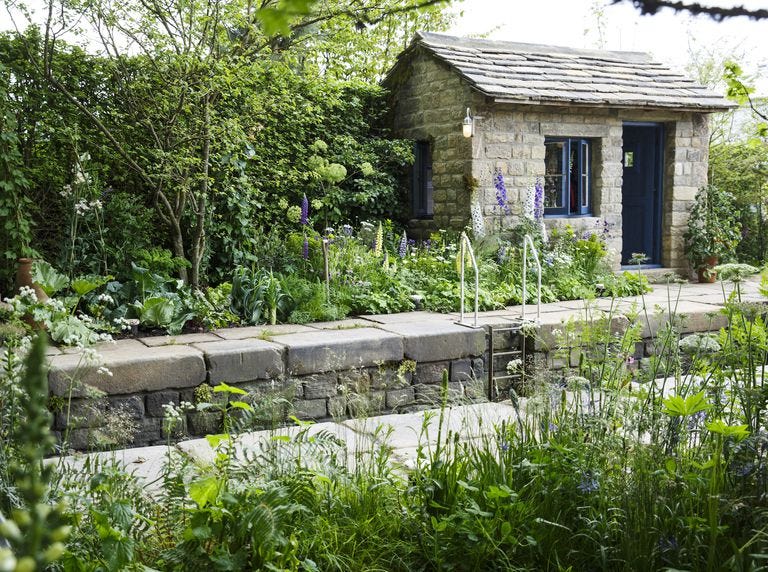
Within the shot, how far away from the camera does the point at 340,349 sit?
20.1 ft

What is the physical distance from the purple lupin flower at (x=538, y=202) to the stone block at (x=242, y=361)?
5.25 m

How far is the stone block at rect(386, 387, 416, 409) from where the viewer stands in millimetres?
6402

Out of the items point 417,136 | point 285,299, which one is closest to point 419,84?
point 417,136

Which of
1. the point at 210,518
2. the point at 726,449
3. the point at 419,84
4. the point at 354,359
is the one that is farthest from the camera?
the point at 419,84

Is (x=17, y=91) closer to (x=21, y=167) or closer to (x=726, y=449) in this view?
(x=21, y=167)

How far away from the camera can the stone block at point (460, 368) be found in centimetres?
673

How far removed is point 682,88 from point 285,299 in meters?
7.54

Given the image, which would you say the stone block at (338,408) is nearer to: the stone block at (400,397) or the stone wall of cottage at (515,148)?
the stone block at (400,397)

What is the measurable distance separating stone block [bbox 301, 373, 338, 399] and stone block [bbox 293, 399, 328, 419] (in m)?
0.04

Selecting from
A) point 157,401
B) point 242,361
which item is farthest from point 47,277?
point 242,361

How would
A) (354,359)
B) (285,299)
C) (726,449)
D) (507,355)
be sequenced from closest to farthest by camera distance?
(726,449) → (354,359) → (507,355) → (285,299)

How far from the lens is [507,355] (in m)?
7.01

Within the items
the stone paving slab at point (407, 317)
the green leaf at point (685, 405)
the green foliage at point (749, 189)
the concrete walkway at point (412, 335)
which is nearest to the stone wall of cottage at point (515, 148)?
the concrete walkway at point (412, 335)

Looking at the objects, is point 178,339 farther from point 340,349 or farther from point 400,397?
point 400,397
